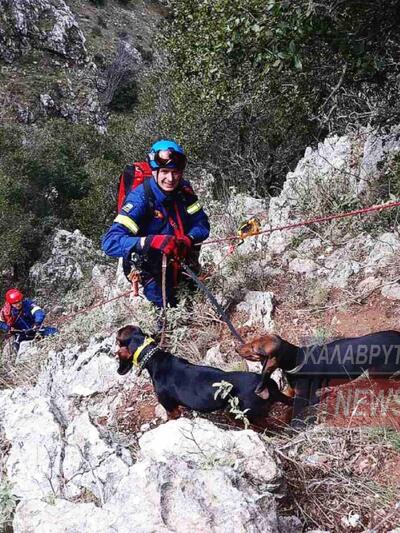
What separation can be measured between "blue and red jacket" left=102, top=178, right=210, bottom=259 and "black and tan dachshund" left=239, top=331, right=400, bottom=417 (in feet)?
4.47

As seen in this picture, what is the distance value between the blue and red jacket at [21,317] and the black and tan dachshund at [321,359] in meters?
5.38

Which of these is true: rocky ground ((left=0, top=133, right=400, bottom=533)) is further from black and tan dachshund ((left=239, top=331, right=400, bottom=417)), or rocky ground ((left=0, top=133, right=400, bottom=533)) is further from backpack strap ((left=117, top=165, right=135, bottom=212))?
backpack strap ((left=117, top=165, right=135, bottom=212))

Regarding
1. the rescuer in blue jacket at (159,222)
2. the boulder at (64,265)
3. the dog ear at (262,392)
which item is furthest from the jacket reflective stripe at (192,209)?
the boulder at (64,265)

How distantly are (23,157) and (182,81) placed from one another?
775 centimetres

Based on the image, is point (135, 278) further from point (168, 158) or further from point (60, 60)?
point (60, 60)

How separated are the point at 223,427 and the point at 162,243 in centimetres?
139

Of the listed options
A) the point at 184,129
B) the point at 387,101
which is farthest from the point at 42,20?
the point at 387,101

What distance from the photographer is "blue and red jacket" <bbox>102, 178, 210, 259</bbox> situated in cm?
390

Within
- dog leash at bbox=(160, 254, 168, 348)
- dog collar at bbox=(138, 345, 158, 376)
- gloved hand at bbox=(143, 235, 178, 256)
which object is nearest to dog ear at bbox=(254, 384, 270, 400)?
dog collar at bbox=(138, 345, 158, 376)

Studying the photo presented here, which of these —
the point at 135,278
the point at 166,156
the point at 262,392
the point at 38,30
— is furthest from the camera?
the point at 38,30

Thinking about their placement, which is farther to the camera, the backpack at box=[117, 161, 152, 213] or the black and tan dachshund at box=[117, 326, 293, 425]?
the backpack at box=[117, 161, 152, 213]

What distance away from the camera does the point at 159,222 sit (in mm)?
4098

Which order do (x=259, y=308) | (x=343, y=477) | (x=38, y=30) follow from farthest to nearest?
1. (x=38, y=30)
2. (x=259, y=308)
3. (x=343, y=477)

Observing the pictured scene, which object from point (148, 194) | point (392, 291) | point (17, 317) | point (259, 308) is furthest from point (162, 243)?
point (17, 317)
